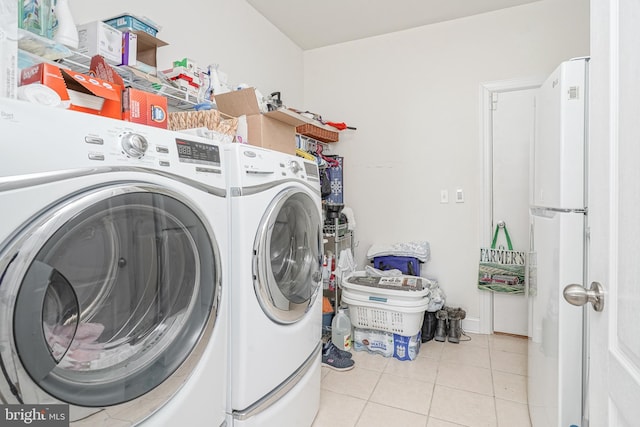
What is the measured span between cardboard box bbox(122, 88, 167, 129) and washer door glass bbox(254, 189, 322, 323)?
1.65 ft

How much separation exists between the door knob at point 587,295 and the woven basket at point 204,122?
4.31ft

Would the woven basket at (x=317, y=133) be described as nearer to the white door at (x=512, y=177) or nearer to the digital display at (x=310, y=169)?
the digital display at (x=310, y=169)

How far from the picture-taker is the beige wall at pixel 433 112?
2.56m

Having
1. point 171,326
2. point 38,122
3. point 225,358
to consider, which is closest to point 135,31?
point 38,122

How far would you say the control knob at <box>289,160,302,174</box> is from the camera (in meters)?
1.40

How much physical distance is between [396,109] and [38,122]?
2730 mm

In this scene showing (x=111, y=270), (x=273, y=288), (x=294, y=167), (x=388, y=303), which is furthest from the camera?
(x=388, y=303)

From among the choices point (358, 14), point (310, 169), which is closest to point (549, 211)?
point (310, 169)

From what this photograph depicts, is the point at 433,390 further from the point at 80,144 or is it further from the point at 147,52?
the point at 147,52

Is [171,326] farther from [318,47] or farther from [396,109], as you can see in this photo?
[318,47]

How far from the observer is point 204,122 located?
4.72 feet

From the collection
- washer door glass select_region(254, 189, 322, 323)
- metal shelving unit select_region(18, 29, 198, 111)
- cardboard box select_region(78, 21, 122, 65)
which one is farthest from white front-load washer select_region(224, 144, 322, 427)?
cardboard box select_region(78, 21, 122, 65)

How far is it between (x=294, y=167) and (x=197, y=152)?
504 mm

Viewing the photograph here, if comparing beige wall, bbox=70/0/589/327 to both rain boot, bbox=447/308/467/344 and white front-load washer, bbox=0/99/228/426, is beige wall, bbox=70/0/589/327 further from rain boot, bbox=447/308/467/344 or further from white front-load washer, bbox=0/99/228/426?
white front-load washer, bbox=0/99/228/426
